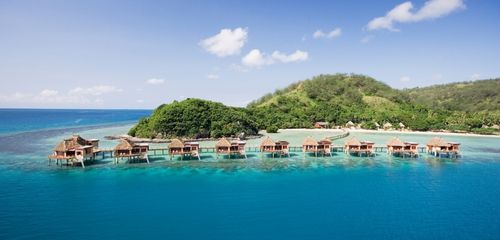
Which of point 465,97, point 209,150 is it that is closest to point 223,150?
point 209,150

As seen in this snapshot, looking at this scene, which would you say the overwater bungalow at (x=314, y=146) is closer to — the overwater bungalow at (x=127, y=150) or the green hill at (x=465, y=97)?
the overwater bungalow at (x=127, y=150)

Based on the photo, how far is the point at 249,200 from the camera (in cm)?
2206

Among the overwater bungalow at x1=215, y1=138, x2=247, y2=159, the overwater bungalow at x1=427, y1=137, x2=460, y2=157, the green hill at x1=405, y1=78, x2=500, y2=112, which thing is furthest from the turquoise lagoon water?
the green hill at x1=405, y1=78, x2=500, y2=112

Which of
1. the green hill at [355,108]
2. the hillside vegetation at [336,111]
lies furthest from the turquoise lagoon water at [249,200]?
the green hill at [355,108]

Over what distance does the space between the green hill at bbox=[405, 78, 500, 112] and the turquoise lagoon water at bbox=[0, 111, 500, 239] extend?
94.8 meters

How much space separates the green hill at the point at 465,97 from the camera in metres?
113

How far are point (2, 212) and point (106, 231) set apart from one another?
7.40m

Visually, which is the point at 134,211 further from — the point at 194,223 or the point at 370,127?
the point at 370,127

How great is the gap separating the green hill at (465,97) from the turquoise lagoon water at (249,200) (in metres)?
94.8

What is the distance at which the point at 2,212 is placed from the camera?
1930 cm

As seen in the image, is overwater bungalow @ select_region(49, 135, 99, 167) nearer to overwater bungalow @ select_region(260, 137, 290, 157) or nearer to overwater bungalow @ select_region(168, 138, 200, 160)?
overwater bungalow @ select_region(168, 138, 200, 160)

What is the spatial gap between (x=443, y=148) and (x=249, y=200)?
98.7 ft

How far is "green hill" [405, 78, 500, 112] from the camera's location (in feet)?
370

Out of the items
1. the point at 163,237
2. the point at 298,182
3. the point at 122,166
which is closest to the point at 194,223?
the point at 163,237
